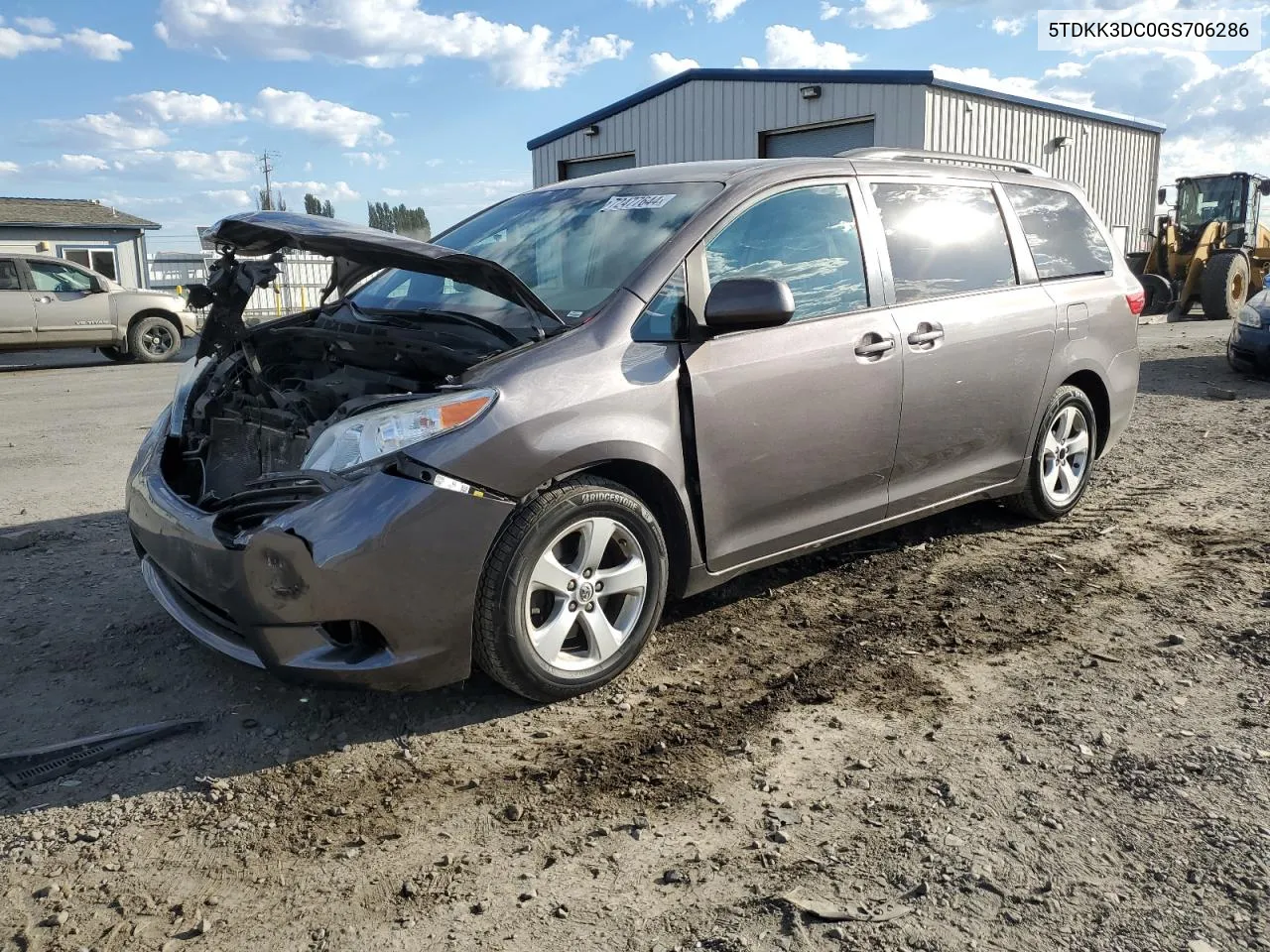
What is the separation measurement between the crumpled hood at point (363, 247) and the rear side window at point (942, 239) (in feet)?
5.49

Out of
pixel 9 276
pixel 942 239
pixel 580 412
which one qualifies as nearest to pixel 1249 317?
pixel 942 239

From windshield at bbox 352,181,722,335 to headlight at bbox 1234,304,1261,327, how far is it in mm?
8915

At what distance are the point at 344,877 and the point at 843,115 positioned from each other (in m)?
19.3

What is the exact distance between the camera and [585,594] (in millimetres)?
3416

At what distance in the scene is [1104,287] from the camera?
5.47 metres

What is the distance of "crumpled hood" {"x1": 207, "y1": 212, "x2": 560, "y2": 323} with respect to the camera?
3.30m

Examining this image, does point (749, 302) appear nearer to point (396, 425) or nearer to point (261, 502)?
point (396, 425)

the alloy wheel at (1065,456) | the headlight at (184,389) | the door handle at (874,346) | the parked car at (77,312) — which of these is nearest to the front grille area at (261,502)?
the headlight at (184,389)

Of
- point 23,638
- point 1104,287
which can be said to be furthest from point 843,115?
point 23,638

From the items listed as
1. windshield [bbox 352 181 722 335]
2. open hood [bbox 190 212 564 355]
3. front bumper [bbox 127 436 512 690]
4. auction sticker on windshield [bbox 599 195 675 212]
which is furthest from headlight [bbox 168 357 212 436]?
auction sticker on windshield [bbox 599 195 675 212]

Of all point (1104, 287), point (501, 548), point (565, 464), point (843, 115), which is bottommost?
point (501, 548)

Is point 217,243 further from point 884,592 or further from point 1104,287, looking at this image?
point 1104,287

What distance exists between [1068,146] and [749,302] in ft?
75.9

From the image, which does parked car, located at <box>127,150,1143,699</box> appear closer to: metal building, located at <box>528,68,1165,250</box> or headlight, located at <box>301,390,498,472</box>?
headlight, located at <box>301,390,498,472</box>
